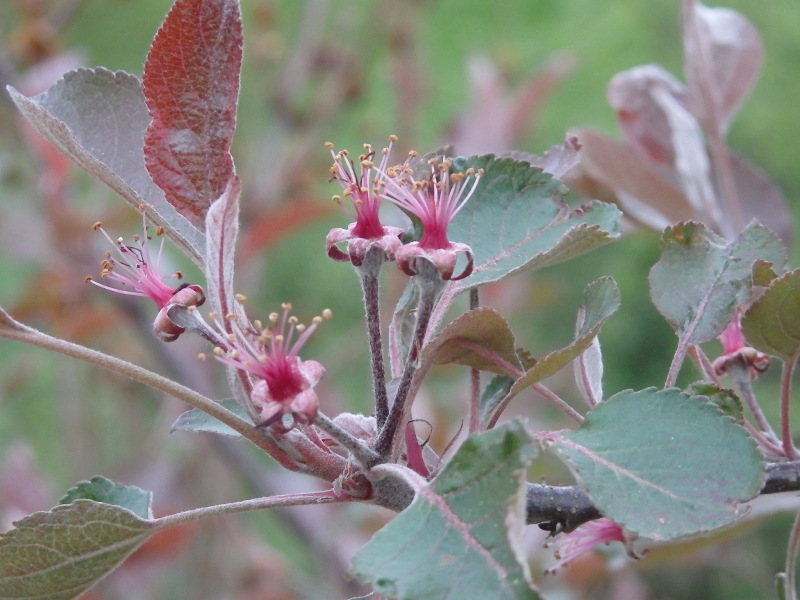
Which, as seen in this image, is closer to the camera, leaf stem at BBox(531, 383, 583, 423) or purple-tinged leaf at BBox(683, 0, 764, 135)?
leaf stem at BBox(531, 383, 583, 423)

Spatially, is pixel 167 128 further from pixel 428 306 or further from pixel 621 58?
pixel 621 58

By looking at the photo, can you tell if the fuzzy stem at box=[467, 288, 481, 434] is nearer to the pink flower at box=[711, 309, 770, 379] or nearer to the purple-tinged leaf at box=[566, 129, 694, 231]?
the pink flower at box=[711, 309, 770, 379]

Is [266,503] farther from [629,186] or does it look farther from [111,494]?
[629,186]

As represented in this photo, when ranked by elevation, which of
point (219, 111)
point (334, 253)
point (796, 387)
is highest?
point (219, 111)

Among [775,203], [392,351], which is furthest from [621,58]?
[392,351]

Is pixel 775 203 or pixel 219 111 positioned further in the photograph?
pixel 775 203

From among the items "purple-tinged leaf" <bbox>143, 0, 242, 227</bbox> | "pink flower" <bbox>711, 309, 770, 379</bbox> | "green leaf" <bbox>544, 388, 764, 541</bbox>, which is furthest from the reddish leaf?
"purple-tinged leaf" <bbox>143, 0, 242, 227</bbox>
